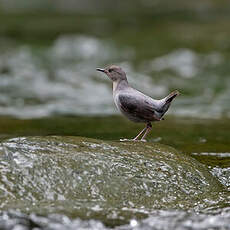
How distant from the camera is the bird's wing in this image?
6137 millimetres

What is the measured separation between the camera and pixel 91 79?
12969mm

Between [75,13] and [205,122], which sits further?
[75,13]

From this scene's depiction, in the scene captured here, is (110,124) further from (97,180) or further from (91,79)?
(97,180)

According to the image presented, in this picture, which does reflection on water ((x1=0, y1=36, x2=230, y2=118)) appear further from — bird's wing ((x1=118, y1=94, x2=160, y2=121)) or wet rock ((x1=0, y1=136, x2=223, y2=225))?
wet rock ((x1=0, y1=136, x2=223, y2=225))

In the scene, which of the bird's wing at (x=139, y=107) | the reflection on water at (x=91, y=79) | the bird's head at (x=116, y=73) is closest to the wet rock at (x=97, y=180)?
the bird's wing at (x=139, y=107)

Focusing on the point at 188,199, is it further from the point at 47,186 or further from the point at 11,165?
the point at 11,165

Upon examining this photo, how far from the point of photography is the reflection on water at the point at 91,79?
10898 mm

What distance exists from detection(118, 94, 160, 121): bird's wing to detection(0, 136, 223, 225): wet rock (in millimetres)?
632

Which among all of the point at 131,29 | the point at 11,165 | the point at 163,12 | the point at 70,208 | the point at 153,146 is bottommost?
the point at 70,208

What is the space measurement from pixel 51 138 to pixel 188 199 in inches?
58.3

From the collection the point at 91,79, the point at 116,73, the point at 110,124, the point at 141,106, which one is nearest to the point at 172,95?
the point at 141,106

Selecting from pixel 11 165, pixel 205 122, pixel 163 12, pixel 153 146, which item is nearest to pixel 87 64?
pixel 205 122

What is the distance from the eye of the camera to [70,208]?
4.55 meters

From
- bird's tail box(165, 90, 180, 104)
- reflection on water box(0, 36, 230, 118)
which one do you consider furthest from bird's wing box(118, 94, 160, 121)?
reflection on water box(0, 36, 230, 118)
